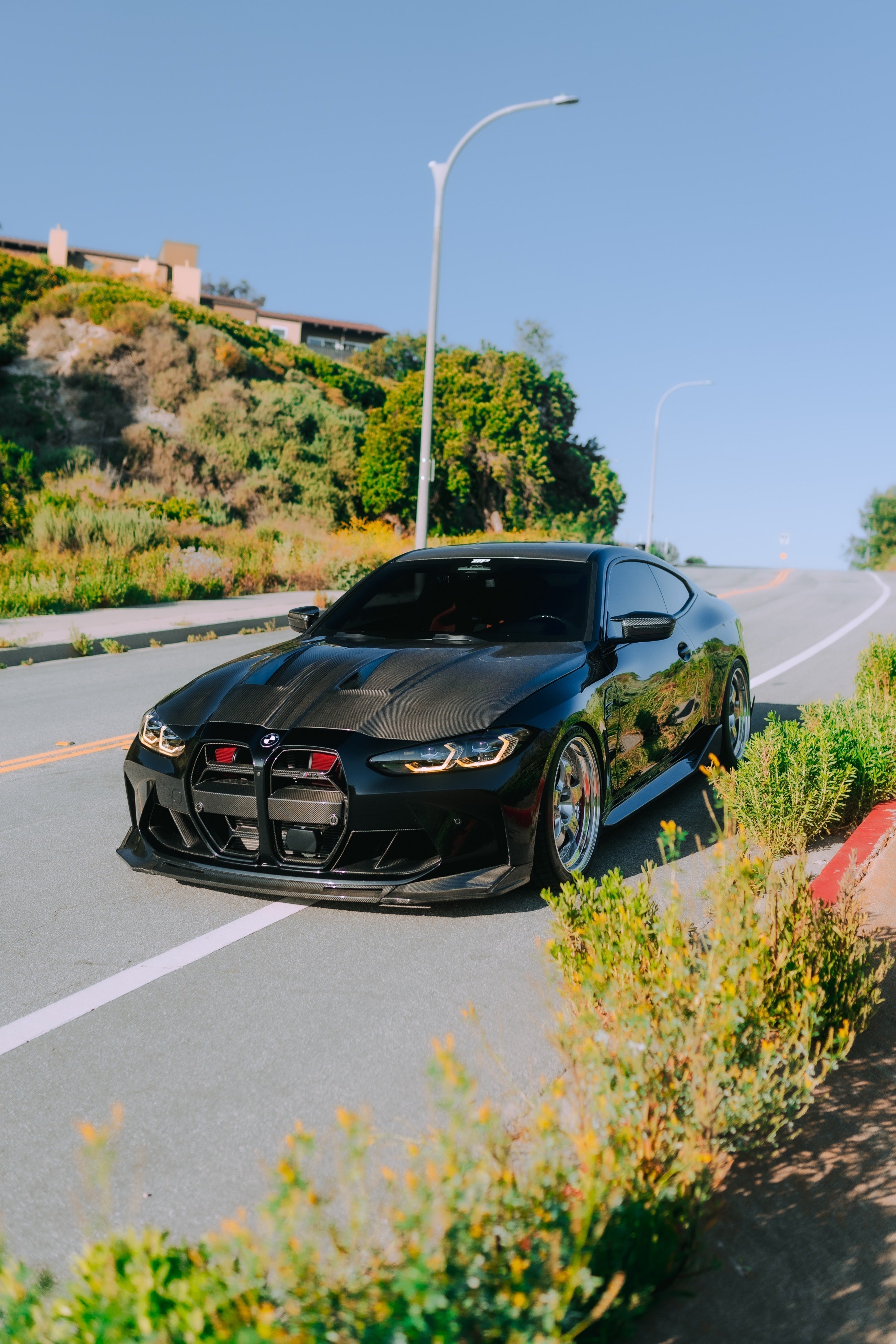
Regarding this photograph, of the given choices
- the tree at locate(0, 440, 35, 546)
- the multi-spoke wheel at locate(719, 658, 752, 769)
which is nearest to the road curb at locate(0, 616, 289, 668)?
the tree at locate(0, 440, 35, 546)

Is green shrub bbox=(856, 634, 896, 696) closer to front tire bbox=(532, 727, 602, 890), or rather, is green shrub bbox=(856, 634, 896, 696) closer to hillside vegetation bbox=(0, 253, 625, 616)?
front tire bbox=(532, 727, 602, 890)

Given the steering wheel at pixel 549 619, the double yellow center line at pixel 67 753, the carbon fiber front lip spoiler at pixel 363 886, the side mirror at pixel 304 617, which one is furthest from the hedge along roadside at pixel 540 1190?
the double yellow center line at pixel 67 753

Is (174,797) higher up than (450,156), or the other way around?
(450,156)

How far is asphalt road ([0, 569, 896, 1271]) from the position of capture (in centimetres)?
282

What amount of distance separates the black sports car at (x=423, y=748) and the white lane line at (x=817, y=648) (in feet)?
14.0

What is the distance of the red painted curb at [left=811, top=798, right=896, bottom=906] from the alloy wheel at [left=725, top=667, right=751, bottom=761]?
1516 millimetres

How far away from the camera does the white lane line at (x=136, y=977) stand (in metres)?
3.63

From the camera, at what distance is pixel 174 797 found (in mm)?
4668

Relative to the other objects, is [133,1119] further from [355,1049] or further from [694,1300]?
[694,1300]

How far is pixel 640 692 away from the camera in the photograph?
5.75 metres

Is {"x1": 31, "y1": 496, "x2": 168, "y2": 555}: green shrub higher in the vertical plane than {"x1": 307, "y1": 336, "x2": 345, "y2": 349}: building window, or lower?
lower

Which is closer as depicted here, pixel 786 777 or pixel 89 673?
pixel 786 777

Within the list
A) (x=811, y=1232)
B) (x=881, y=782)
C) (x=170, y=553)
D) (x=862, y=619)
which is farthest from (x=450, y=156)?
(x=811, y=1232)

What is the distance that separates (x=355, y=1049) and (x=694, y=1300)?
1.43 m
